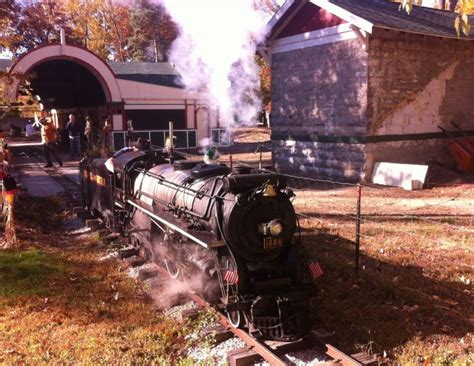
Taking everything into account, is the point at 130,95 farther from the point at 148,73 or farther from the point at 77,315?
the point at 77,315

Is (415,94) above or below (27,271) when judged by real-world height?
above

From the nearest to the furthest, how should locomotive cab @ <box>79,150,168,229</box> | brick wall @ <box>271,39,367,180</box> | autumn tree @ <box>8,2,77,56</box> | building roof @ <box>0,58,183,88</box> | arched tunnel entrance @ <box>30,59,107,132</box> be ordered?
locomotive cab @ <box>79,150,168,229</box> < brick wall @ <box>271,39,367,180</box> < arched tunnel entrance @ <box>30,59,107,132</box> < building roof @ <box>0,58,183,88</box> < autumn tree @ <box>8,2,77,56</box>

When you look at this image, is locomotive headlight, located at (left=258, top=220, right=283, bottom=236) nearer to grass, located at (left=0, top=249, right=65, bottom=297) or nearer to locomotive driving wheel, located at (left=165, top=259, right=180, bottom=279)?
locomotive driving wheel, located at (left=165, top=259, right=180, bottom=279)

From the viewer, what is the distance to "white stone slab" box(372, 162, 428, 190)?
43.3ft

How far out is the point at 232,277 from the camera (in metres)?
4.94

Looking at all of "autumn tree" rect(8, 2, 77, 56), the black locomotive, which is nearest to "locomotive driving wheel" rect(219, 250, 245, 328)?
the black locomotive

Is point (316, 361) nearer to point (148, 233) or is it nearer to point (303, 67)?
point (148, 233)

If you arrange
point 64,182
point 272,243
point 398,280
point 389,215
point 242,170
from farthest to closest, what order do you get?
point 64,182 → point 389,215 → point 398,280 → point 242,170 → point 272,243

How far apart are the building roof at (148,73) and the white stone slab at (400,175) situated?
15123 millimetres

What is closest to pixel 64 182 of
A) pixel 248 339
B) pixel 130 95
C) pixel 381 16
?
pixel 130 95

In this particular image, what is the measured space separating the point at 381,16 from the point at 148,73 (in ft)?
52.6

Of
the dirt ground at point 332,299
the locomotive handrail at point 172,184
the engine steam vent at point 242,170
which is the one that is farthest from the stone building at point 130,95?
the engine steam vent at point 242,170

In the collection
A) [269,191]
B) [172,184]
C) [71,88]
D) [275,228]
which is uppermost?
[71,88]

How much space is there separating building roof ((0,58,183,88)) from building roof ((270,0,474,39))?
1099 cm
